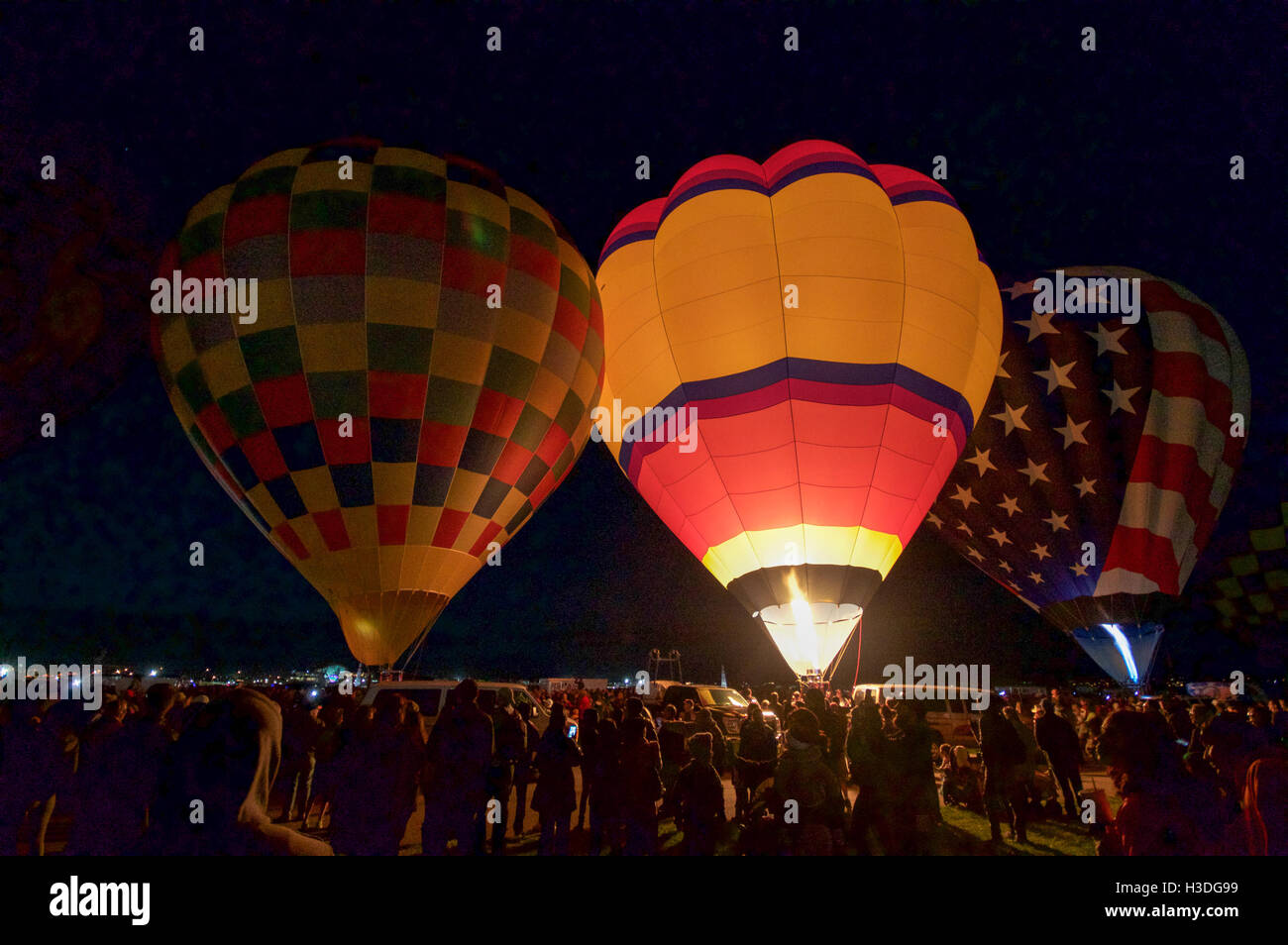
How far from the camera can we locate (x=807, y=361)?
12.4 metres

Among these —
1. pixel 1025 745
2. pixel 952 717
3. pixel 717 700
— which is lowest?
pixel 952 717

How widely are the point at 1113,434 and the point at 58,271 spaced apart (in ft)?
69.6

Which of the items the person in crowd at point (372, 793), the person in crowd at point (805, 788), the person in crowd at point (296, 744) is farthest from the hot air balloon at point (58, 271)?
the person in crowd at point (805, 788)

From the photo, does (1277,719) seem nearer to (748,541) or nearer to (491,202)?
(748,541)

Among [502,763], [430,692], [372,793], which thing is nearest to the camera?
[372,793]

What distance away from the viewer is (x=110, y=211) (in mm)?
8117

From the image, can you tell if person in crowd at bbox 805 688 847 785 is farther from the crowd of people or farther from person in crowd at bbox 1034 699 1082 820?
person in crowd at bbox 1034 699 1082 820

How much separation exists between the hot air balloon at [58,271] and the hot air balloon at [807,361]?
7.87m

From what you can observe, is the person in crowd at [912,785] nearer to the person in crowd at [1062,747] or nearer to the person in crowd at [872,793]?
the person in crowd at [872,793]

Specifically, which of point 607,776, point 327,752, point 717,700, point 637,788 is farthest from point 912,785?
point 717,700

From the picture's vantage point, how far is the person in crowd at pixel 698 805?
5.41 metres

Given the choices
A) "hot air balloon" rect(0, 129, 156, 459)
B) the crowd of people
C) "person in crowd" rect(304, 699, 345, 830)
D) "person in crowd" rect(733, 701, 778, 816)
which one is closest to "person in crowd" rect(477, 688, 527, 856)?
the crowd of people

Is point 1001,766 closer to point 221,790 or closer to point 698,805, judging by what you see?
point 698,805
